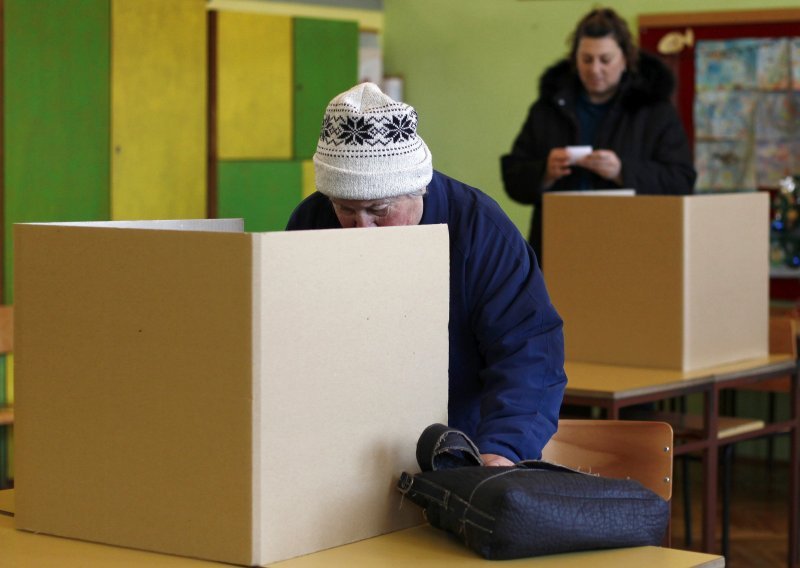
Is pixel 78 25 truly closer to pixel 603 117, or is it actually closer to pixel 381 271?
pixel 603 117

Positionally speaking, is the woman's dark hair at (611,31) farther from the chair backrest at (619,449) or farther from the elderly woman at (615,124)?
the chair backrest at (619,449)

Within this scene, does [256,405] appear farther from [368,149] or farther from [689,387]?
[689,387]

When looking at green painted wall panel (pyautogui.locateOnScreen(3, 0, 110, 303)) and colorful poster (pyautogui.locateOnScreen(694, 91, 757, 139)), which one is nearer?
green painted wall panel (pyautogui.locateOnScreen(3, 0, 110, 303))

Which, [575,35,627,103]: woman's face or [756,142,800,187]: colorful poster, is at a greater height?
[575,35,627,103]: woman's face

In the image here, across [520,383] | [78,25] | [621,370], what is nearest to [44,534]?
[520,383]

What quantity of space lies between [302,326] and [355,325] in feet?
0.26

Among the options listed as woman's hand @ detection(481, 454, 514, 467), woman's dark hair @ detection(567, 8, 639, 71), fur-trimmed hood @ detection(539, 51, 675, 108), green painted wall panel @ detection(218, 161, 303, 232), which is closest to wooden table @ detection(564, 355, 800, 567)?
fur-trimmed hood @ detection(539, 51, 675, 108)

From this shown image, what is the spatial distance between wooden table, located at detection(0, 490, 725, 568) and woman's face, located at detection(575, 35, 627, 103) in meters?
2.56

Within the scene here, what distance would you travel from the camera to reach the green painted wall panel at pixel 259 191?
5.49m

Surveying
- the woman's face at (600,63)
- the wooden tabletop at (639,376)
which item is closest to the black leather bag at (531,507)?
the wooden tabletop at (639,376)

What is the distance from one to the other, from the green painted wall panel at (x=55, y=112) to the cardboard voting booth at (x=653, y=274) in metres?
2.13

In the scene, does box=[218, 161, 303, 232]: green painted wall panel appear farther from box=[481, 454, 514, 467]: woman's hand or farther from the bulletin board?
box=[481, 454, 514, 467]: woman's hand

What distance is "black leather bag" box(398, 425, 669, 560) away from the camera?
139 centimetres

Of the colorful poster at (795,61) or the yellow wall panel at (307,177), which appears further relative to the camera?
the yellow wall panel at (307,177)
